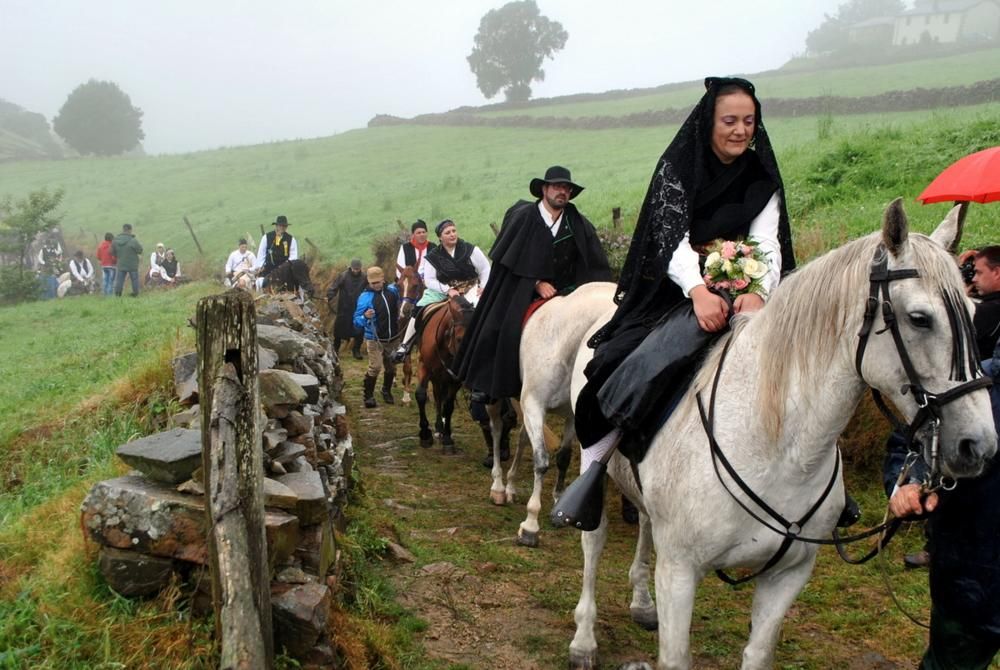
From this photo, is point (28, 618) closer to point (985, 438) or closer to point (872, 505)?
point (985, 438)

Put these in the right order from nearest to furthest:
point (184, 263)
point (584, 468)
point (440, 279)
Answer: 1. point (584, 468)
2. point (440, 279)
3. point (184, 263)

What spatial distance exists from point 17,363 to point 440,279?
8.41 metres

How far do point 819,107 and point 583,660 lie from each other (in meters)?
34.8

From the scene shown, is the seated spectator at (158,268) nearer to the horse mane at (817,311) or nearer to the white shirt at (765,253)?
the white shirt at (765,253)

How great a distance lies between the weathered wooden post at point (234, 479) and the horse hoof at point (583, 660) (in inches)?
69.4

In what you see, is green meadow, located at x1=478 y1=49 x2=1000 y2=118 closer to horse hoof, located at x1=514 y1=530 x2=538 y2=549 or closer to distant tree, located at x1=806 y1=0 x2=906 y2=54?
horse hoof, located at x1=514 y1=530 x2=538 y2=549

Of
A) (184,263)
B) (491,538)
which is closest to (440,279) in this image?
(491,538)

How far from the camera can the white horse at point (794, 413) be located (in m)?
2.37

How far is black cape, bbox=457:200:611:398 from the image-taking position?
22.1 ft

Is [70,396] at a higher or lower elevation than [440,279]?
lower

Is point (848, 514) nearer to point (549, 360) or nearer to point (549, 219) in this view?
point (549, 360)

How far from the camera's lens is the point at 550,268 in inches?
269

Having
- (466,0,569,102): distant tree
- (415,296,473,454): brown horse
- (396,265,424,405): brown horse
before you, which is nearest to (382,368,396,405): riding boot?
(396,265,424,405): brown horse

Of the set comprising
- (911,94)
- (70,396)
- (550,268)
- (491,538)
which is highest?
(911,94)
